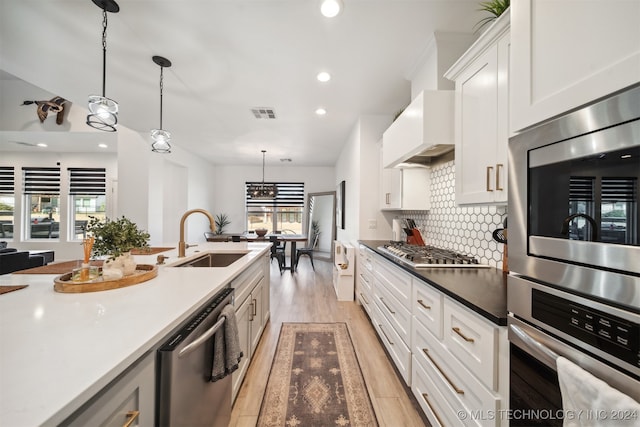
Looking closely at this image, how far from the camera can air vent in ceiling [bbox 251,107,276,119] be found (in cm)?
351

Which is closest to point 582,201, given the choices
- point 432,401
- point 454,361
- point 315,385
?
point 454,361

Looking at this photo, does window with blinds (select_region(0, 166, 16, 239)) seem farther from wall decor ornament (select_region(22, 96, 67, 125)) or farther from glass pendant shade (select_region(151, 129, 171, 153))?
glass pendant shade (select_region(151, 129, 171, 153))

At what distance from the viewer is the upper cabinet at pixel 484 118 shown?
1.25 metres

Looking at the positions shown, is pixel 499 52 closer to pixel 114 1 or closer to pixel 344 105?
pixel 344 105

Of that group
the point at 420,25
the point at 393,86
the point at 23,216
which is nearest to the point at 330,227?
the point at 393,86

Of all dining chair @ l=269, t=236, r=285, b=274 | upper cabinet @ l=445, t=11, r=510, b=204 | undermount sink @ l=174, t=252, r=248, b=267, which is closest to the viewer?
upper cabinet @ l=445, t=11, r=510, b=204

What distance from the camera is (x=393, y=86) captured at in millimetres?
2818

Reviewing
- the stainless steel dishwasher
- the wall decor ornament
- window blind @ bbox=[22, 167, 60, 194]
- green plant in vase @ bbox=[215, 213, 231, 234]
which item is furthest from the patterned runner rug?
window blind @ bbox=[22, 167, 60, 194]

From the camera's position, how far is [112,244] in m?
1.17

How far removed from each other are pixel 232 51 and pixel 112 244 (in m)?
2.00

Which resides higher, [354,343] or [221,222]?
[221,222]

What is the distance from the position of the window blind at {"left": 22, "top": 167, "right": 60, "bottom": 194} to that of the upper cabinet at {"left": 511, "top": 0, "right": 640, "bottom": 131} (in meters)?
8.73

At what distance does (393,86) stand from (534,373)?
2864 millimetres

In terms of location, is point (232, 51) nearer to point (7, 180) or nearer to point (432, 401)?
point (432, 401)
